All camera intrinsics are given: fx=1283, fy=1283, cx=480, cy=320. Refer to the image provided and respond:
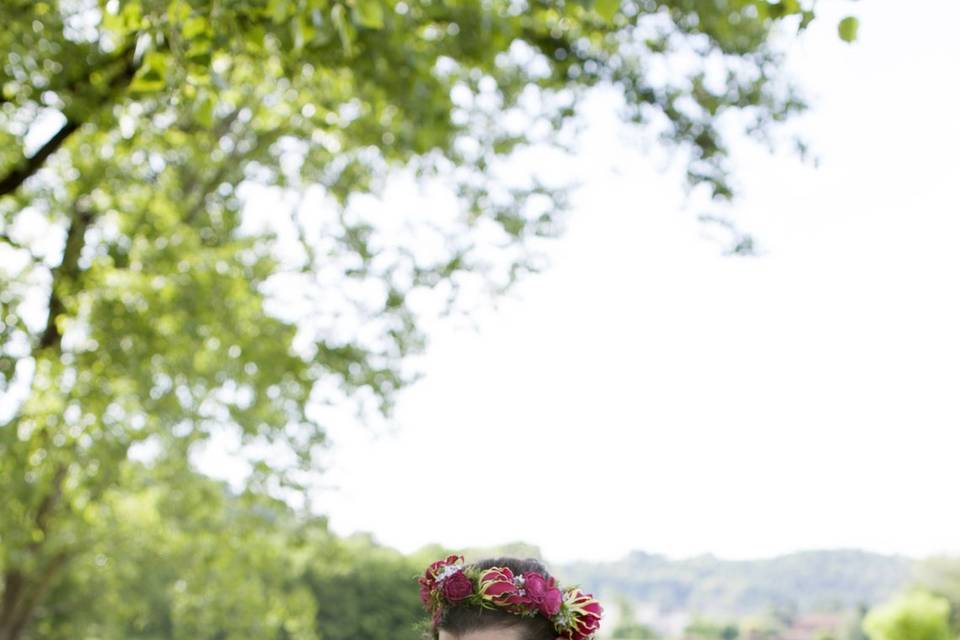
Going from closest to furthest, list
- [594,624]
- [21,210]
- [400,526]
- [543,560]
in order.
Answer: [594,624] → [543,560] → [21,210] → [400,526]

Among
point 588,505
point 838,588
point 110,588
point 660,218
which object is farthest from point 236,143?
point 838,588

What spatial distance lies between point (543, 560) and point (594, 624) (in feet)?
0.97

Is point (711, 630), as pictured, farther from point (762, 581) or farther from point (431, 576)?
point (431, 576)

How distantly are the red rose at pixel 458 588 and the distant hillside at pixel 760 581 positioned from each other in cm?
2031

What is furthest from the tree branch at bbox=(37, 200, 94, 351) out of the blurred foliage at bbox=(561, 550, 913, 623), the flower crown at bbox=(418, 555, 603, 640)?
the blurred foliage at bbox=(561, 550, 913, 623)

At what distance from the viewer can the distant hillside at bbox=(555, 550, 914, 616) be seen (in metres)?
36.2

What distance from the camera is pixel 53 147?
846cm

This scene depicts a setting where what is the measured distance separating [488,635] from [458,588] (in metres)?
0.17

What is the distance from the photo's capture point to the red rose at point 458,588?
345cm

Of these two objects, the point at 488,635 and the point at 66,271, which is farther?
Result: the point at 66,271

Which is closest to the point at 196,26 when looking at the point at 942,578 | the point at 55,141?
the point at 55,141

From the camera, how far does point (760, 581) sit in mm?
62062

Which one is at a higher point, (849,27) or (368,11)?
(368,11)

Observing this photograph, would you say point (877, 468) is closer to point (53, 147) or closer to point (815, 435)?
point (815, 435)
